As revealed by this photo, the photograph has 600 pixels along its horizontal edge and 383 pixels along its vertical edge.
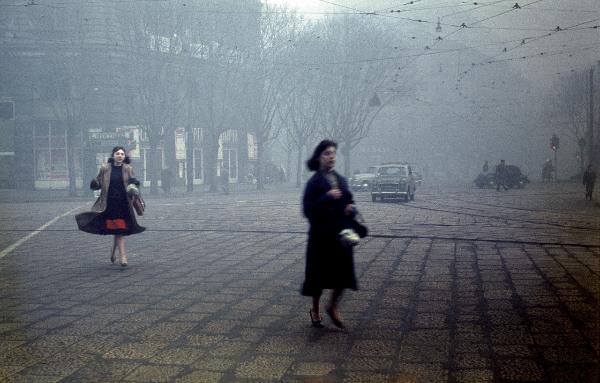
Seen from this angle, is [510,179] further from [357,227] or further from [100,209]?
[357,227]

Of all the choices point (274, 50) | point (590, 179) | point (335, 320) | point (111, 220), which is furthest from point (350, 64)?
point (335, 320)

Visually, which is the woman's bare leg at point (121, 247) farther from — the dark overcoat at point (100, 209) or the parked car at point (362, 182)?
the parked car at point (362, 182)

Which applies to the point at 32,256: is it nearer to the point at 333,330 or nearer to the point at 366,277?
the point at 366,277

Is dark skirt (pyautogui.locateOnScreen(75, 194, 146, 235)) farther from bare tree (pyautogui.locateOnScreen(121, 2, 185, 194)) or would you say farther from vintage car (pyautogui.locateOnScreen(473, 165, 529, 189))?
vintage car (pyautogui.locateOnScreen(473, 165, 529, 189))

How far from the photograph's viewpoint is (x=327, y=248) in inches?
211

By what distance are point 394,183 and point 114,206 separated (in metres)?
17.9

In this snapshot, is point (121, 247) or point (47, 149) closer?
point (121, 247)

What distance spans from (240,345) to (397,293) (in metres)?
2.43

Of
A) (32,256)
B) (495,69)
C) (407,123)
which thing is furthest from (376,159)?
(32,256)

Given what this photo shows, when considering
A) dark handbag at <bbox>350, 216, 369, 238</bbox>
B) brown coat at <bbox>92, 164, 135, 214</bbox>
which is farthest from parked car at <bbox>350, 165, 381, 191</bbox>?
dark handbag at <bbox>350, 216, 369, 238</bbox>

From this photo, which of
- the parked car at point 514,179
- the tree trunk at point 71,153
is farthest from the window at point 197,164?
the parked car at point 514,179

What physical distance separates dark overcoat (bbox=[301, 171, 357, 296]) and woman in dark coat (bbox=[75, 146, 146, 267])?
446 cm

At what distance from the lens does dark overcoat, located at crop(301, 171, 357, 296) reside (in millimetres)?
5328

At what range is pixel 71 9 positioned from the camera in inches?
1362
